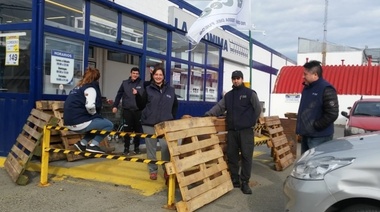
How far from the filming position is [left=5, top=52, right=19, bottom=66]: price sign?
268 inches

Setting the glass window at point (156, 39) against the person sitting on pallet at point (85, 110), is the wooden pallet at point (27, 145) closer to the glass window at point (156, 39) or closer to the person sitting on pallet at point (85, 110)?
the person sitting on pallet at point (85, 110)

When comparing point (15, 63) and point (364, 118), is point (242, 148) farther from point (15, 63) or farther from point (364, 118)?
point (364, 118)

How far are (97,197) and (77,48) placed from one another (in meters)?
3.39

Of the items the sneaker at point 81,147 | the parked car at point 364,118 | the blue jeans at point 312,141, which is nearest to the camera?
the blue jeans at point 312,141

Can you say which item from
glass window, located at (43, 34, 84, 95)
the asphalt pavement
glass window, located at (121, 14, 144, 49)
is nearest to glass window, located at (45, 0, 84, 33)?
glass window, located at (43, 34, 84, 95)

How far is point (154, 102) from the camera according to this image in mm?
5629

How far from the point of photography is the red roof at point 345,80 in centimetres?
2158

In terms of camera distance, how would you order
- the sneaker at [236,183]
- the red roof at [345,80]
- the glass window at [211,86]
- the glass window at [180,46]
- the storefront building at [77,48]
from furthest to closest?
1. the red roof at [345,80]
2. the glass window at [211,86]
3. the glass window at [180,46]
4. the storefront building at [77,48]
5. the sneaker at [236,183]

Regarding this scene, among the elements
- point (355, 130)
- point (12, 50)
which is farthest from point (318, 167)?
point (355, 130)

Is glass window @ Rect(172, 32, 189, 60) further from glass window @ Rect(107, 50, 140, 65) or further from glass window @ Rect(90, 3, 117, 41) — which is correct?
glass window @ Rect(90, 3, 117, 41)

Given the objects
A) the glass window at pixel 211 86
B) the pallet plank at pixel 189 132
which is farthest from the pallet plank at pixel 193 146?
the glass window at pixel 211 86

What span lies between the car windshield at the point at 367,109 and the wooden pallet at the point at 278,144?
3.31 meters

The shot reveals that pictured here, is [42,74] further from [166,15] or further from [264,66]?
[264,66]

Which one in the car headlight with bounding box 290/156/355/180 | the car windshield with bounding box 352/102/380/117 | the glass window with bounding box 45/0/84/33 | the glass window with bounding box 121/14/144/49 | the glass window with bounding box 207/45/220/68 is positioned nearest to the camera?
the car headlight with bounding box 290/156/355/180
